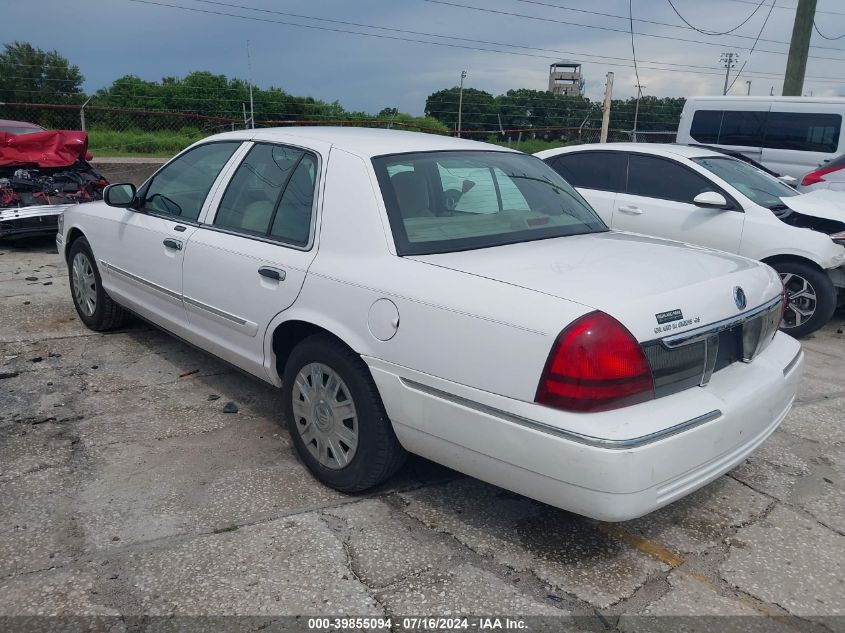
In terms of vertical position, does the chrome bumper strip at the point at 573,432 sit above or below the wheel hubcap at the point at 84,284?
above

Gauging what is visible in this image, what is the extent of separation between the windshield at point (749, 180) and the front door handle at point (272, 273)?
465cm

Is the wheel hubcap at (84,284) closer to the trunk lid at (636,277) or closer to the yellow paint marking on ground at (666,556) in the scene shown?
the trunk lid at (636,277)

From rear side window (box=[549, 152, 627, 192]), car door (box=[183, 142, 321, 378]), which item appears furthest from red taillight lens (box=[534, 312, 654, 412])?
rear side window (box=[549, 152, 627, 192])

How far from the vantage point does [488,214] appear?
11.7 ft

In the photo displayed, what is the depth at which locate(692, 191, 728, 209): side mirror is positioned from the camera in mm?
6195

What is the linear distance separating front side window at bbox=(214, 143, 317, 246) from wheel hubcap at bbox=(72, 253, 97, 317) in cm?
199

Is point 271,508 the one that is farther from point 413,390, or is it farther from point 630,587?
point 630,587

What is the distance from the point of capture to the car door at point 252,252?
139 inches

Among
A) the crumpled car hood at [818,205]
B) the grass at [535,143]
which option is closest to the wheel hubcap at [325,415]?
the crumpled car hood at [818,205]

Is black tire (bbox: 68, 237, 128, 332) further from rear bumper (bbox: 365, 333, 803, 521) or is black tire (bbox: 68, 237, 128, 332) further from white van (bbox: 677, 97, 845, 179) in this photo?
white van (bbox: 677, 97, 845, 179)

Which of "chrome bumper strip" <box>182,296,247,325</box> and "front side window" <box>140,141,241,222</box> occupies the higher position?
"front side window" <box>140,141,241,222</box>

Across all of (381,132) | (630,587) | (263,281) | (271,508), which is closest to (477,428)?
(630,587)

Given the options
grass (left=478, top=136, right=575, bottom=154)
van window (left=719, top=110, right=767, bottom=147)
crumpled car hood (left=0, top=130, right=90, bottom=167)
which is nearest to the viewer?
crumpled car hood (left=0, top=130, right=90, bottom=167)

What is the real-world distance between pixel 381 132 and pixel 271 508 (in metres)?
2.07
